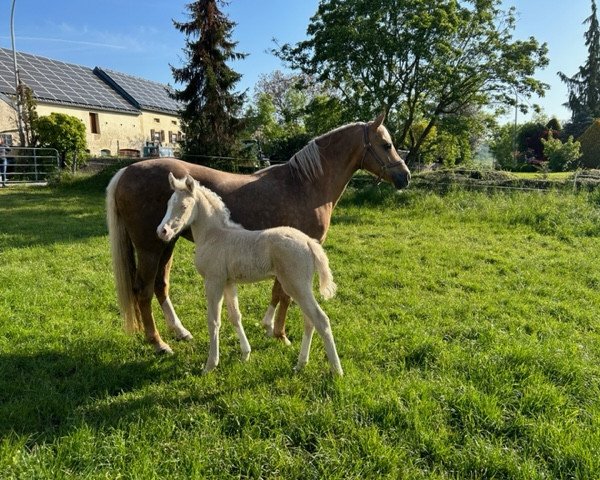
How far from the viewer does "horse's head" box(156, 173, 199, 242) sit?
10.3ft

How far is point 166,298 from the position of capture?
4.44 metres

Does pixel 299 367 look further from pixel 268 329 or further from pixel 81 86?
pixel 81 86

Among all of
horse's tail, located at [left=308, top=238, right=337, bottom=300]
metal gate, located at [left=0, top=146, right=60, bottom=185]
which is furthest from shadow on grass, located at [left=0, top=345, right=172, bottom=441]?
metal gate, located at [left=0, top=146, right=60, bottom=185]

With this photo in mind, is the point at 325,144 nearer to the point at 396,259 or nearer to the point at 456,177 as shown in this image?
the point at 396,259

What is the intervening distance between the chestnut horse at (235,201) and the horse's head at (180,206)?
26.9 inches

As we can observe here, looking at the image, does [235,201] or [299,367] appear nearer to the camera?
[299,367]

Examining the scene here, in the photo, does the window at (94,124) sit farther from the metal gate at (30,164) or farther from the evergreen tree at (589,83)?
the evergreen tree at (589,83)

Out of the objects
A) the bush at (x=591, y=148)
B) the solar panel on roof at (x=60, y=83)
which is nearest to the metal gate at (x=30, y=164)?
the solar panel on roof at (x=60, y=83)

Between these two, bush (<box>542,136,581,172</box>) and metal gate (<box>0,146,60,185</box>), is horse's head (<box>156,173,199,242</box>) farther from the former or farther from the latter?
bush (<box>542,136,581,172</box>)

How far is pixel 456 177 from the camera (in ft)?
43.4

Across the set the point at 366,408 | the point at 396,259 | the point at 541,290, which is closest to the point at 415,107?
the point at 396,259

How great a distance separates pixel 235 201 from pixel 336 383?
1.95 metres

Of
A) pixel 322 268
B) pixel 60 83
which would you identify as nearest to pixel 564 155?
pixel 322 268

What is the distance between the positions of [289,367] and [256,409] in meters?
0.71
